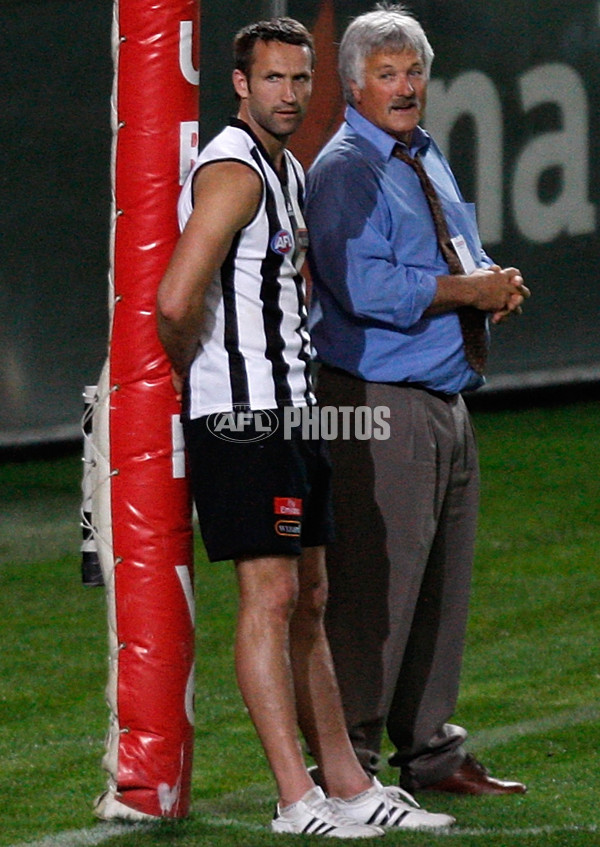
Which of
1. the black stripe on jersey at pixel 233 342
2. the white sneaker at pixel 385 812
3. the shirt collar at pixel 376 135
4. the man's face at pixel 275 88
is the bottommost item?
the white sneaker at pixel 385 812

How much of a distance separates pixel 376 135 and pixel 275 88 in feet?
1.54

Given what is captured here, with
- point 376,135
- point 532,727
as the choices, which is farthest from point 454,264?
point 532,727

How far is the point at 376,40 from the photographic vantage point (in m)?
4.00

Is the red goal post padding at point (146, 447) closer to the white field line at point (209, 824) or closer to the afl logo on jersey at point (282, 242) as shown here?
the white field line at point (209, 824)

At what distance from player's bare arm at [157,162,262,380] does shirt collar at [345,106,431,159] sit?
56 cm

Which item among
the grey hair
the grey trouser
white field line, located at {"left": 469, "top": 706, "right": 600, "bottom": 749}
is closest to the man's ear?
the grey hair

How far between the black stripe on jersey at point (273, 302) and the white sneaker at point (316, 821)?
0.80 metres

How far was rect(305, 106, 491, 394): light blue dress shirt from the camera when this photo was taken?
3.95 m

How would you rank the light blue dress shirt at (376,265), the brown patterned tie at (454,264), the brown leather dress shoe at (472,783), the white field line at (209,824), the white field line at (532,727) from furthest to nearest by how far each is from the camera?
the white field line at (532,727) < the brown leather dress shoe at (472,783) < the brown patterned tie at (454,264) < the light blue dress shirt at (376,265) < the white field line at (209,824)

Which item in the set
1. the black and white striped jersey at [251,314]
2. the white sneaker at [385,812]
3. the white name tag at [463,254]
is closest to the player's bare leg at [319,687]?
the white sneaker at [385,812]

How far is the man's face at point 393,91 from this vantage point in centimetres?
399

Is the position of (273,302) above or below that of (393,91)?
below

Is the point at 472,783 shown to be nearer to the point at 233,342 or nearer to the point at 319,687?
the point at 319,687

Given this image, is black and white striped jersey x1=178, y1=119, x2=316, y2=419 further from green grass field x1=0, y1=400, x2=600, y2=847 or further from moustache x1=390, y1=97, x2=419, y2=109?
green grass field x1=0, y1=400, x2=600, y2=847
